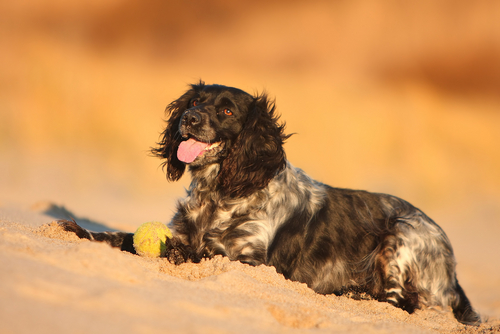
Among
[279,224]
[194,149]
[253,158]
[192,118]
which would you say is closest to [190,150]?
[194,149]

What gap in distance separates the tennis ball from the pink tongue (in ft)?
2.25

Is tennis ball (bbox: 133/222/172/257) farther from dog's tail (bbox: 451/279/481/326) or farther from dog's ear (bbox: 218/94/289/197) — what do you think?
dog's tail (bbox: 451/279/481/326)

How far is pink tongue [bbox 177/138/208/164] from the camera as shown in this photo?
13.9 ft

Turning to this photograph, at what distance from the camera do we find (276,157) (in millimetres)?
4262

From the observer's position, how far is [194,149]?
169 inches

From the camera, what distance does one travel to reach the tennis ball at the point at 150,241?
3.88 meters

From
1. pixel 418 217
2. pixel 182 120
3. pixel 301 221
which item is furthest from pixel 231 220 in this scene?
pixel 418 217

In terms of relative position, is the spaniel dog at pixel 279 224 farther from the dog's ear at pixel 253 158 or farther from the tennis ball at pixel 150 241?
the tennis ball at pixel 150 241

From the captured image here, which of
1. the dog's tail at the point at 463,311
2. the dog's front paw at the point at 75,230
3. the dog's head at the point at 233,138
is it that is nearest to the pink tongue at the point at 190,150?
the dog's head at the point at 233,138

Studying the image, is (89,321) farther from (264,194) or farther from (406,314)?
(406,314)

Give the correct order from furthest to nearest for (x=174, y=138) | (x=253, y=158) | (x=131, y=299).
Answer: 1. (x=174, y=138)
2. (x=253, y=158)
3. (x=131, y=299)

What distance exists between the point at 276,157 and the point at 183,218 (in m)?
1.04

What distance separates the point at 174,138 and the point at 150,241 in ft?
4.27

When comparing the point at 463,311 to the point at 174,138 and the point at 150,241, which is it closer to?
the point at 150,241
